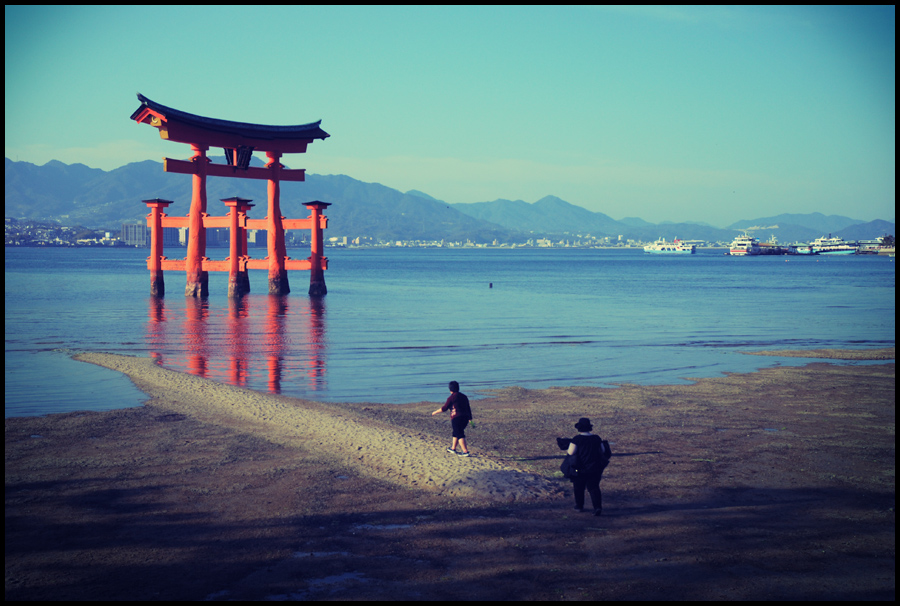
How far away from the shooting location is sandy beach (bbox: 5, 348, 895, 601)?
6.42 meters

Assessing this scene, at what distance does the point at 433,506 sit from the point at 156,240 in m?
39.9

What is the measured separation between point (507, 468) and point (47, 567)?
5.55m

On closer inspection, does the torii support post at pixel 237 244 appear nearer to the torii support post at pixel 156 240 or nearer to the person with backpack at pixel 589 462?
the torii support post at pixel 156 240

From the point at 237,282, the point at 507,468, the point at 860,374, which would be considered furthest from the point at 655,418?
the point at 237,282

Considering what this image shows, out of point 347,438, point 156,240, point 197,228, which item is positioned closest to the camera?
point 347,438

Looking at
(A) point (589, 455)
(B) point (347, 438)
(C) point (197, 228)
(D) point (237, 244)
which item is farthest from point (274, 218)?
(A) point (589, 455)

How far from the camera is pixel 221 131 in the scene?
37.2m

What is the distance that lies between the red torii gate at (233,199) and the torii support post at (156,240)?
57 millimetres

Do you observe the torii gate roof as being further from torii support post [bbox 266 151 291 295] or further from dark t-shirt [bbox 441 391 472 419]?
dark t-shirt [bbox 441 391 472 419]

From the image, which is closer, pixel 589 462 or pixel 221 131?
pixel 589 462

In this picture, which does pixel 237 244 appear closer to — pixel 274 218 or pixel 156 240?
pixel 274 218

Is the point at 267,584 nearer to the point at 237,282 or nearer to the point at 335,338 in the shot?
the point at 335,338

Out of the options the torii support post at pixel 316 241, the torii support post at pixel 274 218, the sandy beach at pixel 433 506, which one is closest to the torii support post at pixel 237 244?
the torii support post at pixel 274 218

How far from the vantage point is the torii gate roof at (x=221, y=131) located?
3422cm
